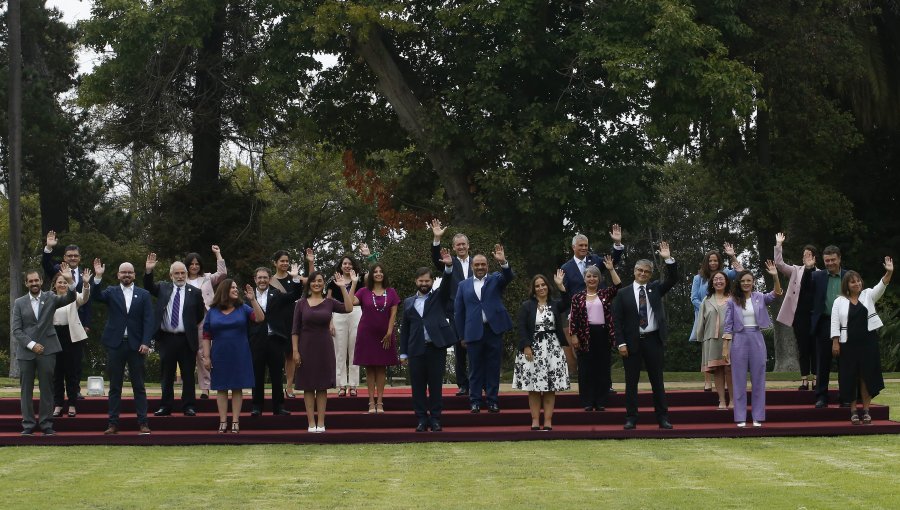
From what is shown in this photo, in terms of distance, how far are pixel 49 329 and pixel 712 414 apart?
7528 mm

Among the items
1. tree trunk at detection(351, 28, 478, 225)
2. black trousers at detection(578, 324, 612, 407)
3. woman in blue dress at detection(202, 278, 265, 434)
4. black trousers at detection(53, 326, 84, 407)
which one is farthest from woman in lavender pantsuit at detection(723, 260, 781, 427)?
tree trunk at detection(351, 28, 478, 225)

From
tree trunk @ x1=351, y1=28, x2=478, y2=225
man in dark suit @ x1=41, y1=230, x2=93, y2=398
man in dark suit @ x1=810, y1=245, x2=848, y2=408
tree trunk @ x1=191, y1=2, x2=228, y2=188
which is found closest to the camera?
man in dark suit @ x1=810, y1=245, x2=848, y2=408

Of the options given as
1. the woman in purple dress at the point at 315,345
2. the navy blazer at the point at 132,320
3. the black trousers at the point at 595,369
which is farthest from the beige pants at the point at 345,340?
the black trousers at the point at 595,369

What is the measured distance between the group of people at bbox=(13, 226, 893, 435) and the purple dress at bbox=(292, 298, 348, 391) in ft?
0.05

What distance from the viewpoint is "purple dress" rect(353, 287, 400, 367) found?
1560 cm

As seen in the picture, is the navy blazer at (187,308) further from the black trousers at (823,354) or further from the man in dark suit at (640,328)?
the black trousers at (823,354)

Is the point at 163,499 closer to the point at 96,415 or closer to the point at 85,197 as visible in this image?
the point at 96,415

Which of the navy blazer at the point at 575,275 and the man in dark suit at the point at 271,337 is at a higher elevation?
the navy blazer at the point at 575,275

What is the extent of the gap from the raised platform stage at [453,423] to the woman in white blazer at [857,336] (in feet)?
1.46

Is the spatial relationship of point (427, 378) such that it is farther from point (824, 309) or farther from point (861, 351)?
point (861, 351)

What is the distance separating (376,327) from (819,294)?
519cm

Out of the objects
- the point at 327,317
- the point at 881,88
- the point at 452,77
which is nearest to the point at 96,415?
the point at 327,317

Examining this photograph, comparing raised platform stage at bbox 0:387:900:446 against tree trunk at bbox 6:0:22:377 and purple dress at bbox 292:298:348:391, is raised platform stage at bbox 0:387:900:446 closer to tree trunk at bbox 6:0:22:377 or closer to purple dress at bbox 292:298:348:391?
purple dress at bbox 292:298:348:391

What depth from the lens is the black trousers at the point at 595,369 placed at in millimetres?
15531
